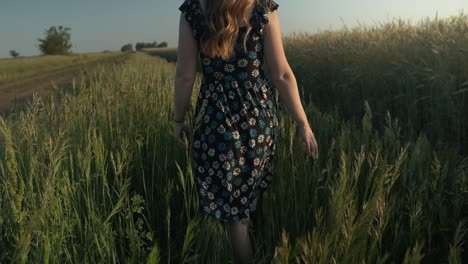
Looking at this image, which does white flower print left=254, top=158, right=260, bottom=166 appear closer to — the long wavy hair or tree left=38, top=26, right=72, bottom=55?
the long wavy hair

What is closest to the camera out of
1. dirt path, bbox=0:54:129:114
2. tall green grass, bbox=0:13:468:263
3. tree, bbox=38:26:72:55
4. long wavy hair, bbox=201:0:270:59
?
tall green grass, bbox=0:13:468:263

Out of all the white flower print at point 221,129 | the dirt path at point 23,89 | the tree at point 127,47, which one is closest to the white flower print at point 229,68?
the white flower print at point 221,129

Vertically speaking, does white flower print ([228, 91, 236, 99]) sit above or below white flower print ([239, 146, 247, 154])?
above

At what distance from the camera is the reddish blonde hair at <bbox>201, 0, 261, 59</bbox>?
132 cm

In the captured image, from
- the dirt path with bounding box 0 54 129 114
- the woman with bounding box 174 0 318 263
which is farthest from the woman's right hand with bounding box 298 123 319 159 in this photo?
the dirt path with bounding box 0 54 129 114

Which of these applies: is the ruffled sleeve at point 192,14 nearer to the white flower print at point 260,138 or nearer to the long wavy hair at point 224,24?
the long wavy hair at point 224,24

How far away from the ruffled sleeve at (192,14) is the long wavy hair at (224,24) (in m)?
0.05

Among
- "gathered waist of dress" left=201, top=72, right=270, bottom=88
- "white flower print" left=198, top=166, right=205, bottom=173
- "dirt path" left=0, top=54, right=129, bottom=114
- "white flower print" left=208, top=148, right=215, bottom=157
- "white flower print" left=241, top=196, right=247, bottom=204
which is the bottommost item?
"dirt path" left=0, top=54, right=129, bottom=114

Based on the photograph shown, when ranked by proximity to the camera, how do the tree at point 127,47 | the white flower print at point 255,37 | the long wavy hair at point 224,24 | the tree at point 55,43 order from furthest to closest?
the tree at point 127,47, the tree at point 55,43, the white flower print at point 255,37, the long wavy hair at point 224,24

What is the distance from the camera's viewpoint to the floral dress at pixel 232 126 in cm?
140

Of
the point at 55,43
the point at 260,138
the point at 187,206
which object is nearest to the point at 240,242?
the point at 187,206

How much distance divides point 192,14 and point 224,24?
0.17 meters

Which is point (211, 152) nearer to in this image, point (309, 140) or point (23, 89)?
point (309, 140)

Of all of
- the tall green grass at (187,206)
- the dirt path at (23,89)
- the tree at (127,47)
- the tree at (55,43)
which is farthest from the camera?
the tree at (127,47)
